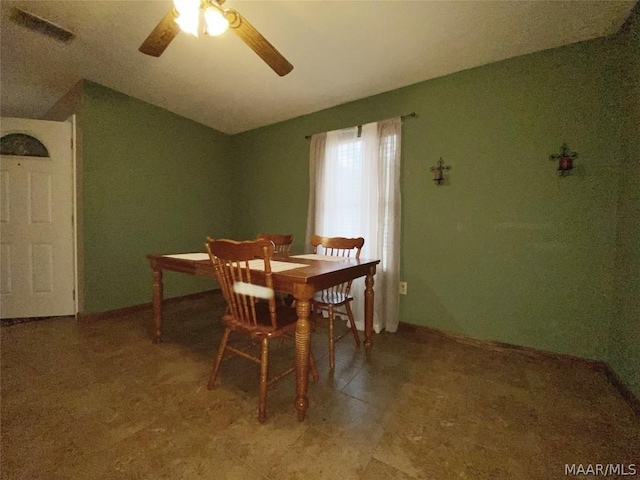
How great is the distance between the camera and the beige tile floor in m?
1.03

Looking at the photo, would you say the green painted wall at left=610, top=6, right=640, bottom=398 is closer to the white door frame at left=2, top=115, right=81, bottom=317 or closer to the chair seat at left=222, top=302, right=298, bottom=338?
the chair seat at left=222, top=302, right=298, bottom=338

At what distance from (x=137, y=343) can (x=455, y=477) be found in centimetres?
239

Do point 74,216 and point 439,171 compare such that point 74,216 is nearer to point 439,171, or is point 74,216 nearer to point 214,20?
point 214,20

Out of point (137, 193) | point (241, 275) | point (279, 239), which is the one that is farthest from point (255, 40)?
point (137, 193)

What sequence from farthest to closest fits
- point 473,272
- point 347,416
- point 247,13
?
point 473,272, point 247,13, point 347,416

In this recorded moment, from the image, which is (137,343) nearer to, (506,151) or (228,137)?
(228,137)

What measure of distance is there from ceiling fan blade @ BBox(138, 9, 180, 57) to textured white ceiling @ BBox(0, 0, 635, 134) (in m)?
0.39

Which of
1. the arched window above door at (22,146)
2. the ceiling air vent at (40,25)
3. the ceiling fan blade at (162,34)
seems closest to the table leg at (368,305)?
the ceiling fan blade at (162,34)

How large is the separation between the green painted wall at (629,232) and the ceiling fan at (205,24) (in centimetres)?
224

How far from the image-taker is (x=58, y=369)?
1704 mm

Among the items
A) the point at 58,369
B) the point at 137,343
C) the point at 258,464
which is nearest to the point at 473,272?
the point at 258,464

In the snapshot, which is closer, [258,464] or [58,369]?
[258,464]

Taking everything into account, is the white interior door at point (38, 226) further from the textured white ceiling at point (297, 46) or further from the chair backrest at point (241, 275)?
the chair backrest at point (241, 275)

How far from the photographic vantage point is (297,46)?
→ 198 cm
